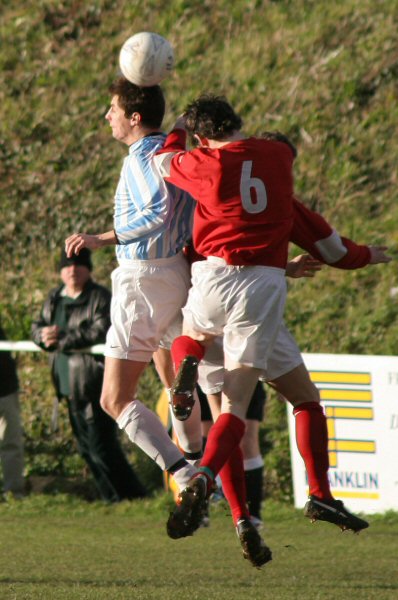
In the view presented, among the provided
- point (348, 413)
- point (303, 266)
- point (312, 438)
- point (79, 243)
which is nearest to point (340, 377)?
point (348, 413)

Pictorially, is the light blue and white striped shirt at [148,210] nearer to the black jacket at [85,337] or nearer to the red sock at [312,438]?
the red sock at [312,438]

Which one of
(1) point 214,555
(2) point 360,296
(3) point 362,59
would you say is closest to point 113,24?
(3) point 362,59

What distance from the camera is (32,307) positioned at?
15.3 metres

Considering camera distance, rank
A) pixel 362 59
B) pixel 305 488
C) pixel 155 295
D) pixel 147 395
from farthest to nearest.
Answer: pixel 362 59
pixel 147 395
pixel 305 488
pixel 155 295

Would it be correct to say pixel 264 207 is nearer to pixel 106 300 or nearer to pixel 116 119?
pixel 116 119

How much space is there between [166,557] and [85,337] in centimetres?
274

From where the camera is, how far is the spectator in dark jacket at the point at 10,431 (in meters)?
12.1

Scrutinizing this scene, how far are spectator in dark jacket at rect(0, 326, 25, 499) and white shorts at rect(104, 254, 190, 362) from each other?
500 centimetres

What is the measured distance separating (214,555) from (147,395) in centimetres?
434

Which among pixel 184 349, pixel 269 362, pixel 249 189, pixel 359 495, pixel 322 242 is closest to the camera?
pixel 249 189

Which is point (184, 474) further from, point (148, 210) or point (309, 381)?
point (148, 210)

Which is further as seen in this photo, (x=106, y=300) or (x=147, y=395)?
(x=147, y=395)

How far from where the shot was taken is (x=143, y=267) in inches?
287

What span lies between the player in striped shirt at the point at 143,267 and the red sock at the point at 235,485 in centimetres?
24
